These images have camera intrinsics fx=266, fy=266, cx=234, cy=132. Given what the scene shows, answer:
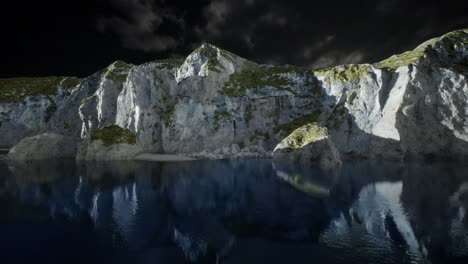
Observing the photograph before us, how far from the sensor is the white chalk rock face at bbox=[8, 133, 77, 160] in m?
122

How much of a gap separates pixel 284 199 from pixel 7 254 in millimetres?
39247

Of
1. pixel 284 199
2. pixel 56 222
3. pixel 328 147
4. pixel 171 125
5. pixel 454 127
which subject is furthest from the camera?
pixel 171 125

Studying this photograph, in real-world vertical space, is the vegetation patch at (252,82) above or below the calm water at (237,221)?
above

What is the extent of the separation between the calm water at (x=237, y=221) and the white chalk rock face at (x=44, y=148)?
71.1m

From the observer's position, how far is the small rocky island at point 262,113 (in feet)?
367

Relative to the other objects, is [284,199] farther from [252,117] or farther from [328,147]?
[252,117]

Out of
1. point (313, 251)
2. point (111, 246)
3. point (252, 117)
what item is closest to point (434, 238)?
point (313, 251)

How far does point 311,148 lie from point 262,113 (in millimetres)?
58443

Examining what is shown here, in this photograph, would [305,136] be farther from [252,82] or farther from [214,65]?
[214,65]

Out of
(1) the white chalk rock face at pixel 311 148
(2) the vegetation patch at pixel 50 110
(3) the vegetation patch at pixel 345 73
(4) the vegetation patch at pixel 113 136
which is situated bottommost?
(1) the white chalk rock face at pixel 311 148

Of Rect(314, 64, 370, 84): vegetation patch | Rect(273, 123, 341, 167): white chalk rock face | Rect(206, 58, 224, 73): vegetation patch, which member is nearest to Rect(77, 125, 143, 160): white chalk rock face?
Rect(206, 58, 224, 73): vegetation patch

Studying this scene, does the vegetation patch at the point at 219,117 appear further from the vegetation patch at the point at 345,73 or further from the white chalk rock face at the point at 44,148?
the white chalk rock face at the point at 44,148

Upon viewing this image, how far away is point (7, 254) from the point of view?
27406 mm

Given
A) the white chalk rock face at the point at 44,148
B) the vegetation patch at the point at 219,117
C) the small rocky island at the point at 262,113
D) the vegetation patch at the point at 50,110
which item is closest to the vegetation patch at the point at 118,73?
the small rocky island at the point at 262,113
